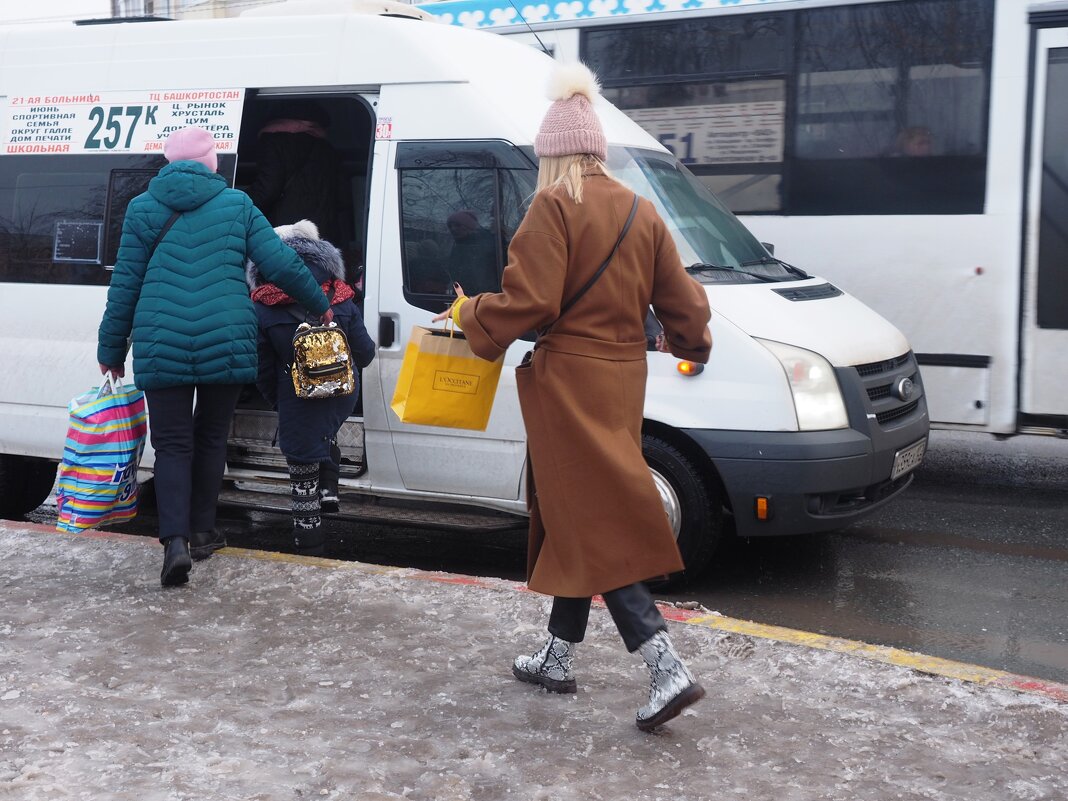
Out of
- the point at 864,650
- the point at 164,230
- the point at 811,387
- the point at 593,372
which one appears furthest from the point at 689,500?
the point at 164,230

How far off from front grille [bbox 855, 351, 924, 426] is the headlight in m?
0.18

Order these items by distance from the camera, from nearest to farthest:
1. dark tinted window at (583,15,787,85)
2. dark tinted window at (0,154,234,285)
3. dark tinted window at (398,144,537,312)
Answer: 1. dark tinted window at (398,144,537,312)
2. dark tinted window at (0,154,234,285)
3. dark tinted window at (583,15,787,85)

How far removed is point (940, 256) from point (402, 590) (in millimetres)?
4244

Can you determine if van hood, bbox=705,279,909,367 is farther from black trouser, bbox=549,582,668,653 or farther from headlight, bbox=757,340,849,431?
black trouser, bbox=549,582,668,653

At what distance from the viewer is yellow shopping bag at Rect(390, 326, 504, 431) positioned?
4.28m

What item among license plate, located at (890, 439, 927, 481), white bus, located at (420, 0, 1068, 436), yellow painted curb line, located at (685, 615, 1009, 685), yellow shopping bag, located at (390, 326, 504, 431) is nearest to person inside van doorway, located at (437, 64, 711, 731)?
yellow shopping bag, located at (390, 326, 504, 431)

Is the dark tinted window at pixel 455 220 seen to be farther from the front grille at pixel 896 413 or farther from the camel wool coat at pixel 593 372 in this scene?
the camel wool coat at pixel 593 372

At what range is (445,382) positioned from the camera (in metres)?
4.32

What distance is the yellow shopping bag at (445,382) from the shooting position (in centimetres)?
428

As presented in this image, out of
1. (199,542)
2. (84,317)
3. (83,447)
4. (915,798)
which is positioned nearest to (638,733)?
(915,798)

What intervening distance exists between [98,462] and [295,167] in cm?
234

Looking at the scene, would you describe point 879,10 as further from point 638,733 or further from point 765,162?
point 638,733

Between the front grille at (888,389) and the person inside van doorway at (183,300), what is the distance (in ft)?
7.95

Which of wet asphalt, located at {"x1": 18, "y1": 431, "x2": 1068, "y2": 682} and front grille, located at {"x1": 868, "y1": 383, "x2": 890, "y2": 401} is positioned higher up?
front grille, located at {"x1": 868, "y1": 383, "x2": 890, "y2": 401}
